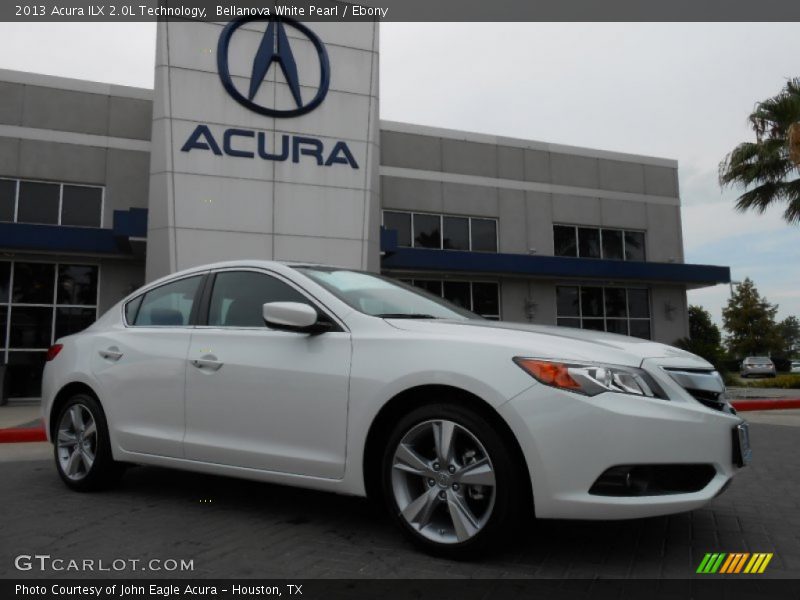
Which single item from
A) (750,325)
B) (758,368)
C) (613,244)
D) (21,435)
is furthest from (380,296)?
(750,325)

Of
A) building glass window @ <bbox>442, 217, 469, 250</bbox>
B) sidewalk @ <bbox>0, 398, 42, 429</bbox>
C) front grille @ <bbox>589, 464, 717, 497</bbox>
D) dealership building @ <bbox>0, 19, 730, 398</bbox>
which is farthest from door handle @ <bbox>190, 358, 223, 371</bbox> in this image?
building glass window @ <bbox>442, 217, 469, 250</bbox>

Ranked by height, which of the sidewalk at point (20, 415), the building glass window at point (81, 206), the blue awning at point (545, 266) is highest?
the building glass window at point (81, 206)

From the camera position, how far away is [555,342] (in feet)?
10.3

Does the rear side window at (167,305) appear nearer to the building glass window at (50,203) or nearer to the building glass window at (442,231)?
the building glass window at (50,203)

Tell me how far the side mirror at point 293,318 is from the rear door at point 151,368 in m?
0.90

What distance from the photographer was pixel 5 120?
52.3 ft

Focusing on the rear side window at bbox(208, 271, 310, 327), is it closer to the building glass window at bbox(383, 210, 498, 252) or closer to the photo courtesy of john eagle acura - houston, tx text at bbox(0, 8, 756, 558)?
the photo courtesy of john eagle acura - houston, tx text at bbox(0, 8, 756, 558)

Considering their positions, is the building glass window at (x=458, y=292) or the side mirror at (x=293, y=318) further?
the building glass window at (x=458, y=292)

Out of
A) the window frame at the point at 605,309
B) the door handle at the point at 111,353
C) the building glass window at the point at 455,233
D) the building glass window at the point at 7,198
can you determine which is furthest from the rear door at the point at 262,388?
the window frame at the point at 605,309

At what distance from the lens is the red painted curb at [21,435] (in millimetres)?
8266

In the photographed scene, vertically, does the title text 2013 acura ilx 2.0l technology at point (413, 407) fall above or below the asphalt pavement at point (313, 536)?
above

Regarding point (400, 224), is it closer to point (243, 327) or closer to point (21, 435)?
point (21, 435)

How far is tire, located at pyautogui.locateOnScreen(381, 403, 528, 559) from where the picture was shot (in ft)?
9.57
